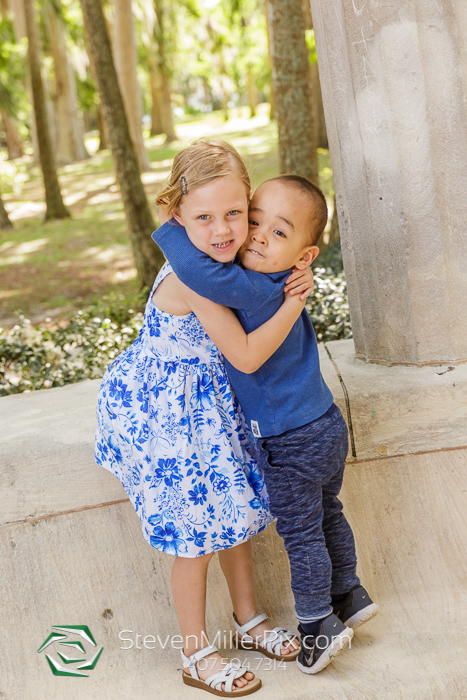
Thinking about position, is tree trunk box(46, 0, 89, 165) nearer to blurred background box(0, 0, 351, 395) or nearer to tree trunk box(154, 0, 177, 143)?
blurred background box(0, 0, 351, 395)

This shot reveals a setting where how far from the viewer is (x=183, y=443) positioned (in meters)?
2.20

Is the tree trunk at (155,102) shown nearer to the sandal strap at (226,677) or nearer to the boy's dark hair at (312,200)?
the boy's dark hair at (312,200)

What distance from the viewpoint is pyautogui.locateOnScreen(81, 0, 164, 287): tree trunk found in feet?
23.0

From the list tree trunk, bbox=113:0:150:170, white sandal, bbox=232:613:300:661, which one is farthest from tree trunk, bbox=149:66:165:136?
white sandal, bbox=232:613:300:661

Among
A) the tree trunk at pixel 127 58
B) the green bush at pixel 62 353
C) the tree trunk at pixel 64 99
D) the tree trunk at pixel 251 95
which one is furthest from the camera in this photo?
the tree trunk at pixel 251 95

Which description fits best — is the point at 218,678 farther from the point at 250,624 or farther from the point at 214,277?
the point at 214,277

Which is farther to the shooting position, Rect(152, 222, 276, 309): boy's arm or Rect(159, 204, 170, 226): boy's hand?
Rect(159, 204, 170, 226): boy's hand

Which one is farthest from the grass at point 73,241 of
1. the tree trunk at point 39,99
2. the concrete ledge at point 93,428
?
the concrete ledge at point 93,428

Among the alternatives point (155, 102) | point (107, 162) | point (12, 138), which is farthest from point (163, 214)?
point (12, 138)

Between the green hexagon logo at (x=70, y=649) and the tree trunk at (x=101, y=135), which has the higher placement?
the green hexagon logo at (x=70, y=649)

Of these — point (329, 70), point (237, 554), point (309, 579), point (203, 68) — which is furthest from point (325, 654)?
point (203, 68)

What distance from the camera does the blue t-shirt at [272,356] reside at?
6.54 feet

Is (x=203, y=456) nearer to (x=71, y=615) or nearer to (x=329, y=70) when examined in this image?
(x=71, y=615)

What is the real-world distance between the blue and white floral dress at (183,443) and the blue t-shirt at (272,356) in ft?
0.35
